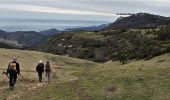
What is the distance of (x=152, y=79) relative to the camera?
3684cm

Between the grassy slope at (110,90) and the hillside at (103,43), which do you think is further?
the hillside at (103,43)

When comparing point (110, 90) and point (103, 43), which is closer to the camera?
point (110, 90)

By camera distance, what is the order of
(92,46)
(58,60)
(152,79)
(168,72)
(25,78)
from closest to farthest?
(152,79) < (168,72) < (25,78) < (58,60) < (92,46)

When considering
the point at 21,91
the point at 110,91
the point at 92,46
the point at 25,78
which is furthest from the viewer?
the point at 92,46

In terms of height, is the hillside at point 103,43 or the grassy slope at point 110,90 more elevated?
the grassy slope at point 110,90

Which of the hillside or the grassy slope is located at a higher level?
the grassy slope

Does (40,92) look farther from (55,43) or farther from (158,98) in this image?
(55,43)

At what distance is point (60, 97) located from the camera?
97.5ft

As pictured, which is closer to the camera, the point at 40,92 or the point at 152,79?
the point at 40,92

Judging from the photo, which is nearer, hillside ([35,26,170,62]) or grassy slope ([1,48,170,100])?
grassy slope ([1,48,170,100])

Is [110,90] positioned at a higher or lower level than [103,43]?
higher

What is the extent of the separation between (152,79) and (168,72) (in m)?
5.62

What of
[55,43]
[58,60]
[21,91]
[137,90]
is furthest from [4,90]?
[55,43]

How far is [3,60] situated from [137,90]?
33217 millimetres
